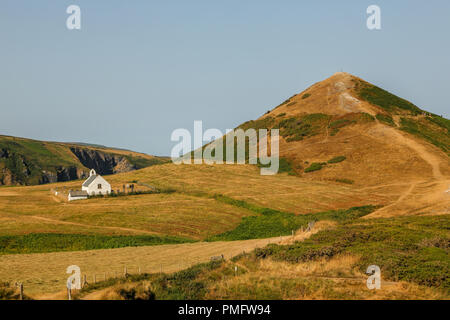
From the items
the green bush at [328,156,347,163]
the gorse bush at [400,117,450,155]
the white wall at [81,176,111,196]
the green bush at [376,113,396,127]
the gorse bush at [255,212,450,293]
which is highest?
the green bush at [376,113,396,127]

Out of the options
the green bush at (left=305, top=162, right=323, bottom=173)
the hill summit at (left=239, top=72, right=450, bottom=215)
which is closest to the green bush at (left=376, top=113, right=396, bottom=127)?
the hill summit at (left=239, top=72, right=450, bottom=215)

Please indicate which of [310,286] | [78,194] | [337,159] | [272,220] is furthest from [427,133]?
[310,286]

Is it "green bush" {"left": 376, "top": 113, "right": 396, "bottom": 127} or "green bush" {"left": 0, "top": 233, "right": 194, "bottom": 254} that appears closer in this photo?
"green bush" {"left": 0, "top": 233, "right": 194, "bottom": 254}

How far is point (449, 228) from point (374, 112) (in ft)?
248

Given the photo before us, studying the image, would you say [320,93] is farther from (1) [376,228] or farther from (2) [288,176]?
(1) [376,228]

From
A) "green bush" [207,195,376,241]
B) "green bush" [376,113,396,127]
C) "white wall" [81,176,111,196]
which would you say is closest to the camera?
"green bush" [207,195,376,241]

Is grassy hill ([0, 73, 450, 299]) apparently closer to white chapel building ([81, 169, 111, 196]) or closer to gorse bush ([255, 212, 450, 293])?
gorse bush ([255, 212, 450, 293])

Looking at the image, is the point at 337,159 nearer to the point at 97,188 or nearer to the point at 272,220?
the point at 272,220

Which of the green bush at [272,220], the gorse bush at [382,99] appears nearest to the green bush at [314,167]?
the green bush at [272,220]

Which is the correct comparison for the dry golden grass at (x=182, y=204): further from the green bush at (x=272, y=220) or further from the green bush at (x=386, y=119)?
the green bush at (x=386, y=119)

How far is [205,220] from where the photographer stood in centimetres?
6128

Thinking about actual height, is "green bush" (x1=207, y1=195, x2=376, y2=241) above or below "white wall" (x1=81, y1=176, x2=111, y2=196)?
below

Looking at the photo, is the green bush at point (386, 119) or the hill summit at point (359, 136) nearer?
the hill summit at point (359, 136)

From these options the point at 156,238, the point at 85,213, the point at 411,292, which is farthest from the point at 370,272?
the point at 85,213
